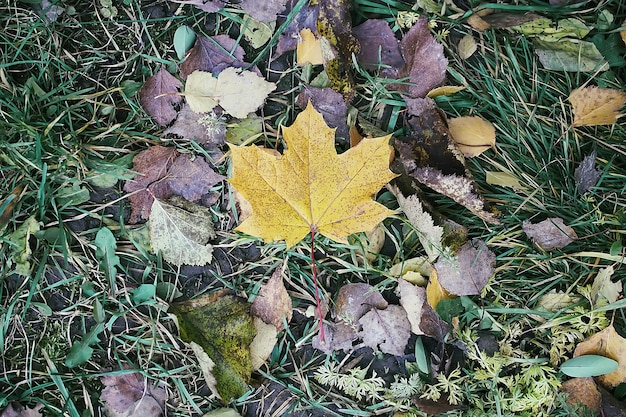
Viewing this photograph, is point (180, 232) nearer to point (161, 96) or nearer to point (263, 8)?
point (161, 96)

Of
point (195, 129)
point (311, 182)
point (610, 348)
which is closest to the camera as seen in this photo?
point (311, 182)

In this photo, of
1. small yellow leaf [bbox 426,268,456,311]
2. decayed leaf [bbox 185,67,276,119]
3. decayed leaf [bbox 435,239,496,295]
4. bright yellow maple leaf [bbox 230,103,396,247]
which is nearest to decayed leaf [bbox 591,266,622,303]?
decayed leaf [bbox 435,239,496,295]

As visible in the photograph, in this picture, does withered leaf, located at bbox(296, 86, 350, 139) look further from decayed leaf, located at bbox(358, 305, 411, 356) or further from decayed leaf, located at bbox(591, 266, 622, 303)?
decayed leaf, located at bbox(591, 266, 622, 303)

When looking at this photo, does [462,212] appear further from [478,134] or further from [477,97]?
[477,97]

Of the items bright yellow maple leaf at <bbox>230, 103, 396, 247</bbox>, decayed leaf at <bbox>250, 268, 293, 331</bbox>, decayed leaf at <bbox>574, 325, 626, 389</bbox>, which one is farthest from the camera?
decayed leaf at <bbox>250, 268, 293, 331</bbox>

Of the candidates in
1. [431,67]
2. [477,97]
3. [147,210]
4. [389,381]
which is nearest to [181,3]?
[147,210]

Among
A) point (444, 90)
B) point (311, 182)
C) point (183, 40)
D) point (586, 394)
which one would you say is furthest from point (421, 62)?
point (586, 394)

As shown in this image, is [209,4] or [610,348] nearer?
[610,348]
